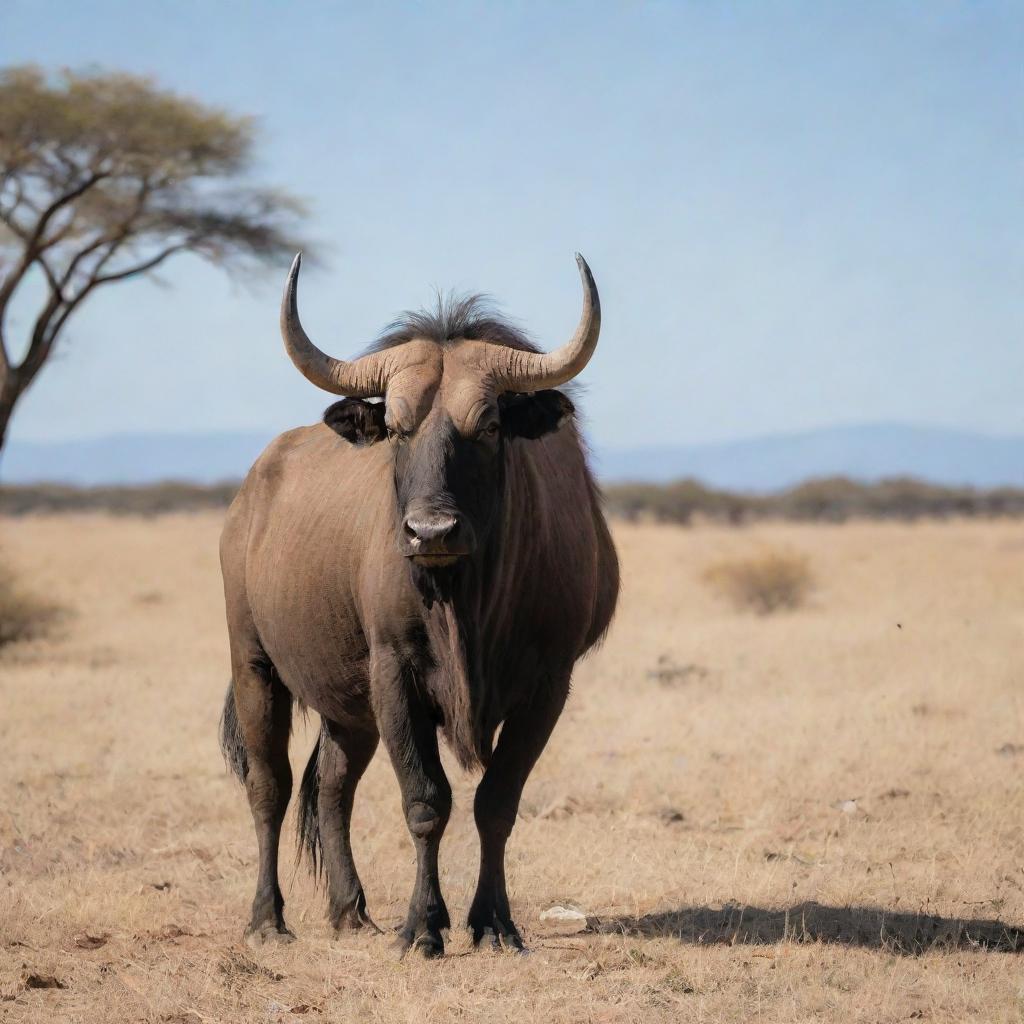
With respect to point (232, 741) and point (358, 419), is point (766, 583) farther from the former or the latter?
point (358, 419)

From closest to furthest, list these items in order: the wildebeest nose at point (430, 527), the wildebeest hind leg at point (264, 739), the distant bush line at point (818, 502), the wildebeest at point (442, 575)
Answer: the wildebeest nose at point (430, 527)
the wildebeest at point (442, 575)
the wildebeest hind leg at point (264, 739)
the distant bush line at point (818, 502)

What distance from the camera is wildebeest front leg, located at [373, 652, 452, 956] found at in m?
5.96

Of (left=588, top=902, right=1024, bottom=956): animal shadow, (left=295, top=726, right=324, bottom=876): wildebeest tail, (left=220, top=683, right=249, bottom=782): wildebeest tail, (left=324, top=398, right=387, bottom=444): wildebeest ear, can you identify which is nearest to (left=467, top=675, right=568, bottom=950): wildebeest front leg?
(left=588, top=902, right=1024, bottom=956): animal shadow

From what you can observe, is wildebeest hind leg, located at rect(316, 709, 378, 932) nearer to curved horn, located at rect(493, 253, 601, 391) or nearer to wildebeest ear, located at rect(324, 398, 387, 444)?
wildebeest ear, located at rect(324, 398, 387, 444)

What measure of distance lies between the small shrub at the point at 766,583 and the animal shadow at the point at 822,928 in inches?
542

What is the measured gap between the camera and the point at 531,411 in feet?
19.7

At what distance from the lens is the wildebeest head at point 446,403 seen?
5496mm

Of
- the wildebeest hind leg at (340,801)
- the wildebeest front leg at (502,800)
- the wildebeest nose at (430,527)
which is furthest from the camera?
the wildebeest hind leg at (340,801)

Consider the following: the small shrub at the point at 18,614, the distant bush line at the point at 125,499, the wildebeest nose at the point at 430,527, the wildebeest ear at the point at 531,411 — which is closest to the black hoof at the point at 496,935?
the wildebeest nose at the point at 430,527

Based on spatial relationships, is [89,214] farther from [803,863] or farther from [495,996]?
[495,996]

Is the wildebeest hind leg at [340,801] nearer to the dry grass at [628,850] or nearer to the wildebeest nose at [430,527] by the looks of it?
the dry grass at [628,850]

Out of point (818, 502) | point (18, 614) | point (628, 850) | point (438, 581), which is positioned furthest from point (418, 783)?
point (818, 502)

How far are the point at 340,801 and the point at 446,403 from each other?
2450mm

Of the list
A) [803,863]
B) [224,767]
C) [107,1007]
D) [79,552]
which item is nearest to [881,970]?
[803,863]
